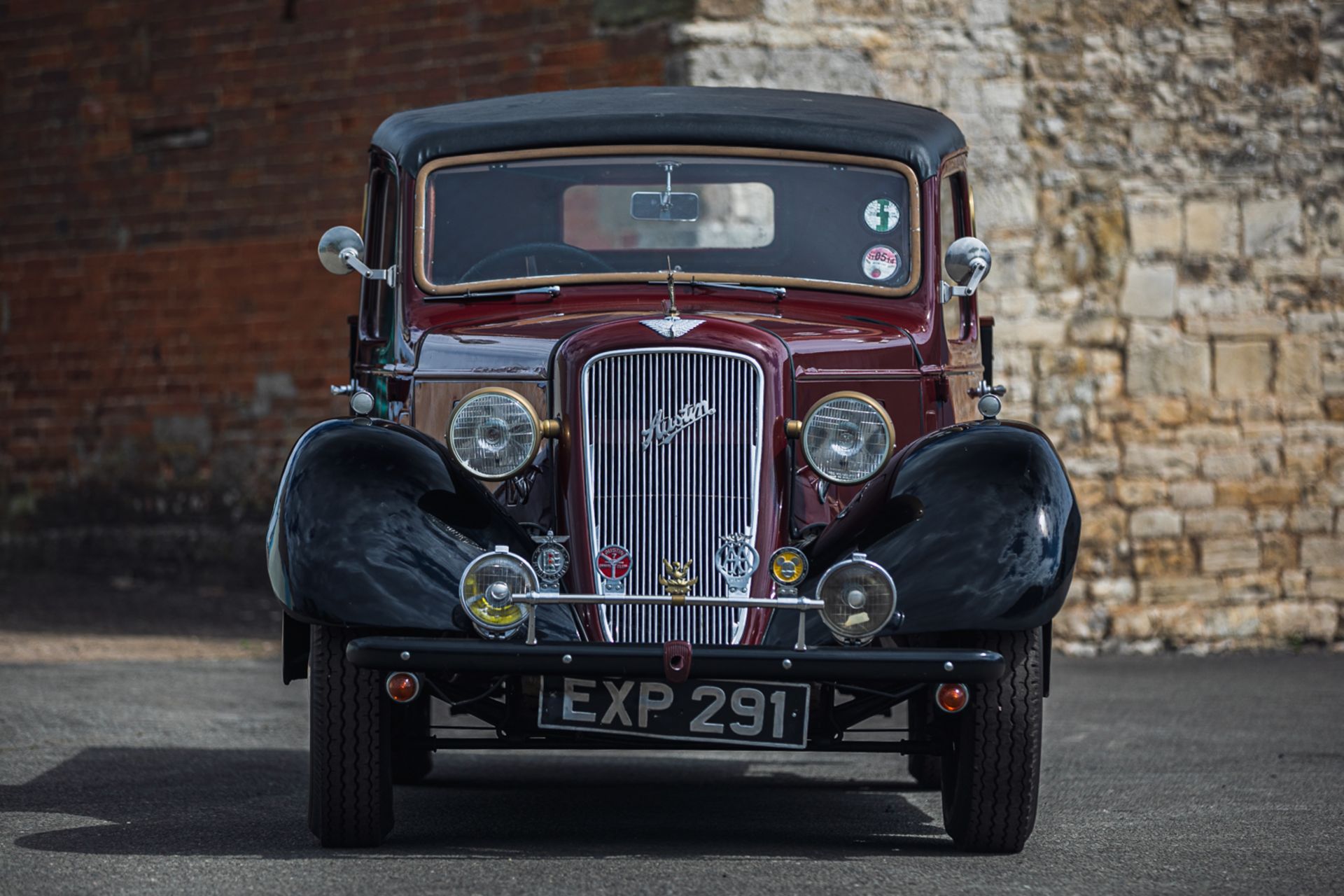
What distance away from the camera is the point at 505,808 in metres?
5.95

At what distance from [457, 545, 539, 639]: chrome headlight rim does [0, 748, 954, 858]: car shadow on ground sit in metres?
0.65

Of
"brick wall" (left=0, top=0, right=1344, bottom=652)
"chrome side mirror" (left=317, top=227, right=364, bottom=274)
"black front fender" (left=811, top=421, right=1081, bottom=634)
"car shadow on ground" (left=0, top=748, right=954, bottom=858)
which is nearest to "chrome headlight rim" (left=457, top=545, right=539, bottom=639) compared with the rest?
"car shadow on ground" (left=0, top=748, right=954, bottom=858)

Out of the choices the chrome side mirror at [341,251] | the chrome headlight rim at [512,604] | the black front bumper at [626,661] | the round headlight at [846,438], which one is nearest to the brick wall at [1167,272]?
the chrome side mirror at [341,251]

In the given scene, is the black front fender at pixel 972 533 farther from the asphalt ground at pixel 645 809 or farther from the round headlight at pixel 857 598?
the asphalt ground at pixel 645 809

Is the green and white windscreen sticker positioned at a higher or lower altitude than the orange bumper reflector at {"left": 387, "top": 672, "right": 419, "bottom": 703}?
higher

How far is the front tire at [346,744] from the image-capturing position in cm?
480

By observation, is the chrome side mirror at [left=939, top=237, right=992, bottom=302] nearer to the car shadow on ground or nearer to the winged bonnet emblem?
the winged bonnet emblem

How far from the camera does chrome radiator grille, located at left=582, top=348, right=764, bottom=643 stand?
493 cm

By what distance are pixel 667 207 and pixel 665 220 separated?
4 cm

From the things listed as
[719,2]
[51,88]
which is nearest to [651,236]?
[719,2]

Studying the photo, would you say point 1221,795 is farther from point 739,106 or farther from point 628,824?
point 739,106

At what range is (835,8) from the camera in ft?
35.7

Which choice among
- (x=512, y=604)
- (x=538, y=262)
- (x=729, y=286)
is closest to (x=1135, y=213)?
(x=729, y=286)

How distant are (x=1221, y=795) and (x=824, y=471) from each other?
1976 millimetres
